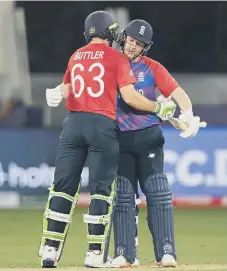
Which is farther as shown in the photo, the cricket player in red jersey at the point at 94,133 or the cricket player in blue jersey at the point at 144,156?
the cricket player in blue jersey at the point at 144,156

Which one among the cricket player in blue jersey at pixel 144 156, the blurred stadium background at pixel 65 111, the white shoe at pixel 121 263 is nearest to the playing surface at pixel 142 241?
the blurred stadium background at pixel 65 111

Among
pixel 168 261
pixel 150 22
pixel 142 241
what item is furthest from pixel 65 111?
pixel 168 261

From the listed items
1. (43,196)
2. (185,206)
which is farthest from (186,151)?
(43,196)

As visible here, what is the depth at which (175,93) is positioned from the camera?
1005 cm

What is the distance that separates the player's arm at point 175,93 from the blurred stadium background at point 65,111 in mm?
3448

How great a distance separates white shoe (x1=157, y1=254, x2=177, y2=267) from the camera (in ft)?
32.8

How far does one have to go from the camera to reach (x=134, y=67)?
32.8ft

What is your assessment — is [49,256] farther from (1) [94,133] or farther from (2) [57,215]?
(1) [94,133]

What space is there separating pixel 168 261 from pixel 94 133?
4.19 feet

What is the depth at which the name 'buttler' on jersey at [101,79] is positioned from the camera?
9.61m

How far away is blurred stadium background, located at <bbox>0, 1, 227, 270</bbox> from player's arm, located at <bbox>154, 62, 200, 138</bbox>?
345cm

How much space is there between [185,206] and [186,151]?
880 millimetres

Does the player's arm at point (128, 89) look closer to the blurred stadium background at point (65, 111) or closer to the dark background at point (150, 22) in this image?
the blurred stadium background at point (65, 111)

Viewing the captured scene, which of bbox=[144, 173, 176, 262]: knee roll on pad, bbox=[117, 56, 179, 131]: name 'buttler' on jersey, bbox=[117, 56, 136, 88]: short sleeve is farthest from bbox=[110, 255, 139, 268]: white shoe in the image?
bbox=[117, 56, 136, 88]: short sleeve
